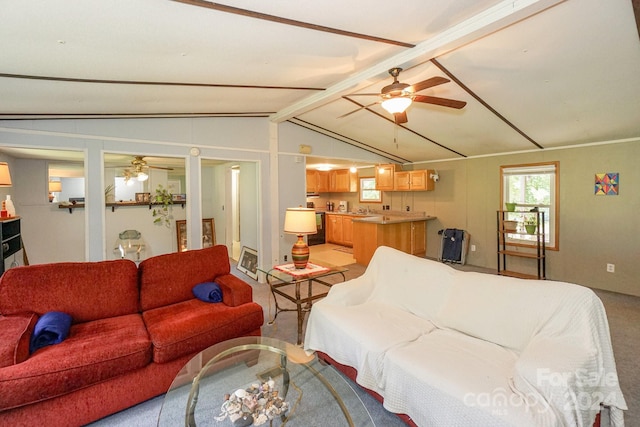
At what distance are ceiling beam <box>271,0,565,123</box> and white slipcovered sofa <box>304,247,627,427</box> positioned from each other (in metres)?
1.78

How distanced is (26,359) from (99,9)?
78.5 inches

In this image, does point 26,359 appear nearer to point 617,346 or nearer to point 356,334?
point 356,334

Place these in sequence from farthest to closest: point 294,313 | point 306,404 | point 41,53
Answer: point 294,313, point 41,53, point 306,404

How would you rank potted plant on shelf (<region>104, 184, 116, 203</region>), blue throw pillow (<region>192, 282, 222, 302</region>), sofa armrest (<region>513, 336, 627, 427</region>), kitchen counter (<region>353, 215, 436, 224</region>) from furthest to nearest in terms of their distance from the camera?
kitchen counter (<region>353, 215, 436, 224</region>), potted plant on shelf (<region>104, 184, 116, 203</region>), blue throw pillow (<region>192, 282, 222, 302</region>), sofa armrest (<region>513, 336, 627, 427</region>)

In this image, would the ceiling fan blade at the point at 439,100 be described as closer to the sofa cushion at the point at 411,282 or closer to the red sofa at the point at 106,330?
the sofa cushion at the point at 411,282

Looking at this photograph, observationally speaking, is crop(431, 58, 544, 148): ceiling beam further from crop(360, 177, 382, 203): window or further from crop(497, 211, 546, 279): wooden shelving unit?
crop(360, 177, 382, 203): window

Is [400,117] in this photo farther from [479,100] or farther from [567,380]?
[567,380]

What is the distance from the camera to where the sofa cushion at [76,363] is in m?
1.61

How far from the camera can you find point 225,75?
2.66 m

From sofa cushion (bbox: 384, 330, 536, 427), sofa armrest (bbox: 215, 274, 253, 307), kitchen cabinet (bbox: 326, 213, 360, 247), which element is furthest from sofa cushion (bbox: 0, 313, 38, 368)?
kitchen cabinet (bbox: 326, 213, 360, 247)

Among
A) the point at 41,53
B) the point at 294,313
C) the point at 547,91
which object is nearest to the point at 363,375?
the point at 294,313

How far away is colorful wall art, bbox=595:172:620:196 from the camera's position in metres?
4.15

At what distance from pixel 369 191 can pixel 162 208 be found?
15.8 ft

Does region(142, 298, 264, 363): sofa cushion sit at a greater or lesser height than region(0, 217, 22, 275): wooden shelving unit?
lesser
